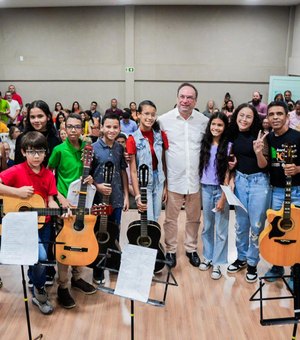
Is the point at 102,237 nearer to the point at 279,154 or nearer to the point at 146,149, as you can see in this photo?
the point at 146,149

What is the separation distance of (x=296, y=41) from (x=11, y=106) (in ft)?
27.0

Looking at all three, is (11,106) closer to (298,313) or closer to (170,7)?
(170,7)

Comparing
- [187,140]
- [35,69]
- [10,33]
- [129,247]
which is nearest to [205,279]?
[187,140]

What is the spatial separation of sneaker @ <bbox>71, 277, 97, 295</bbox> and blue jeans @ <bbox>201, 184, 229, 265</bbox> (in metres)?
1.19

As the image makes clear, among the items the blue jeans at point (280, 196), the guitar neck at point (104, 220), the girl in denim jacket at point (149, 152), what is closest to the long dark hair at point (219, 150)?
the girl in denim jacket at point (149, 152)

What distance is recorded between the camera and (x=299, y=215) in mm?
2842

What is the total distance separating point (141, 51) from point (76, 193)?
9.00 m

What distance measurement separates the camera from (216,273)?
3.46 meters

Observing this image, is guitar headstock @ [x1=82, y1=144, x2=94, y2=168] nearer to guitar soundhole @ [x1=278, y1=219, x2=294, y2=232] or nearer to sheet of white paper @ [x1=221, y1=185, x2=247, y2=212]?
sheet of white paper @ [x1=221, y1=185, x2=247, y2=212]

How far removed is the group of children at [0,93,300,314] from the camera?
2829 mm

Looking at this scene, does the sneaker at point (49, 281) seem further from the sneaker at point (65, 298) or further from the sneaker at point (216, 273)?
the sneaker at point (216, 273)

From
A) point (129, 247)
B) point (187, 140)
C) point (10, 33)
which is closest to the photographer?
point (129, 247)

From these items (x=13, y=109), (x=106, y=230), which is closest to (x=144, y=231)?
(x=106, y=230)

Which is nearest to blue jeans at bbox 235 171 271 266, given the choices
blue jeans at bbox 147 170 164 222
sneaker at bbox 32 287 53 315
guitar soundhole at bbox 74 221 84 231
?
blue jeans at bbox 147 170 164 222
